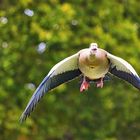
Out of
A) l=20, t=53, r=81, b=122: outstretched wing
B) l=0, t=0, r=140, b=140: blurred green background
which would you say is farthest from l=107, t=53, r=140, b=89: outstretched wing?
l=0, t=0, r=140, b=140: blurred green background

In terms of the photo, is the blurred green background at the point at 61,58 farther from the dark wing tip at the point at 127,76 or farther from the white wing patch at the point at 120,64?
the white wing patch at the point at 120,64

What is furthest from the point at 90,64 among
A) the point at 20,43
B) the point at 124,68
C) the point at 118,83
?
the point at 118,83

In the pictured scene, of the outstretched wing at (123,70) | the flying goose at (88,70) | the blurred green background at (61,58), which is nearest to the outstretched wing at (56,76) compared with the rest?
the flying goose at (88,70)

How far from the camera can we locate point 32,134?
1745cm

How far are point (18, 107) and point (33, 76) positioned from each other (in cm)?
80

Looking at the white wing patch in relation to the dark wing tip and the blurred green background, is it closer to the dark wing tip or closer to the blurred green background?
the dark wing tip

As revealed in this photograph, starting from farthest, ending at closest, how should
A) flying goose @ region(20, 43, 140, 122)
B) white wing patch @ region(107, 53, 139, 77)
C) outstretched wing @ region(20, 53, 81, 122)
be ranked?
outstretched wing @ region(20, 53, 81, 122), white wing patch @ region(107, 53, 139, 77), flying goose @ region(20, 43, 140, 122)

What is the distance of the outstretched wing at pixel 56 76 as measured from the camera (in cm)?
841

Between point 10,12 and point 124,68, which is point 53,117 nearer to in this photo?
point 10,12

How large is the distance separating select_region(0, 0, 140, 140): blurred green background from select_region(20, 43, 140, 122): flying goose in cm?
679

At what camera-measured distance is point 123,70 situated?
8516 mm

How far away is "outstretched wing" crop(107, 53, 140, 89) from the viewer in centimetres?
831

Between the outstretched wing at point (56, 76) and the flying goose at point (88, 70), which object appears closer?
the flying goose at point (88, 70)

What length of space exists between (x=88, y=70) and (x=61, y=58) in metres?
8.24
